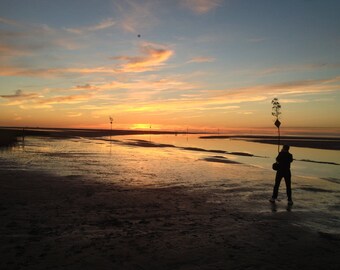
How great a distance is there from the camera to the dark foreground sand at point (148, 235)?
642 centimetres

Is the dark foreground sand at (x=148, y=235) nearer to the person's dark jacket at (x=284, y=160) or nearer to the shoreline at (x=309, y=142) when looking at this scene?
the person's dark jacket at (x=284, y=160)

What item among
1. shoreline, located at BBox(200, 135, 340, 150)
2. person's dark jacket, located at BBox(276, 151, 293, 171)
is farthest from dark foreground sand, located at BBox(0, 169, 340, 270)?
shoreline, located at BBox(200, 135, 340, 150)

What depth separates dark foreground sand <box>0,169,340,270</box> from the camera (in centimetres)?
642

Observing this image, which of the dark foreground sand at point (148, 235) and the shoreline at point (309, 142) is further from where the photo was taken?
the shoreline at point (309, 142)

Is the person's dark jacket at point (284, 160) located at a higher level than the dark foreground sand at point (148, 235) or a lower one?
higher

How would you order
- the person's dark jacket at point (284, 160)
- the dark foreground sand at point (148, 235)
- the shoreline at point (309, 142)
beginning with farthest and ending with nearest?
the shoreline at point (309, 142) < the person's dark jacket at point (284, 160) < the dark foreground sand at point (148, 235)

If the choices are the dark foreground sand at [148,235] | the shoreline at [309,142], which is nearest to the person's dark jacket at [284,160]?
the dark foreground sand at [148,235]

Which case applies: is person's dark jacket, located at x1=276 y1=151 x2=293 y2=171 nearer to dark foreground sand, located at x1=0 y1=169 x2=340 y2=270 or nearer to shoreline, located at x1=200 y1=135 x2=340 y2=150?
dark foreground sand, located at x1=0 y1=169 x2=340 y2=270

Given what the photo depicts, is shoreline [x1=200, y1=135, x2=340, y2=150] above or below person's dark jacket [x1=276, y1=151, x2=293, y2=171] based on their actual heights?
below

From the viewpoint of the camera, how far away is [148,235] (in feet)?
26.3

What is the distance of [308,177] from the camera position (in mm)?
20094

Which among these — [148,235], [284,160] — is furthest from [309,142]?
[148,235]

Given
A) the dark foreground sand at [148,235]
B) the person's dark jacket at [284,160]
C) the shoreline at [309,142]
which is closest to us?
the dark foreground sand at [148,235]

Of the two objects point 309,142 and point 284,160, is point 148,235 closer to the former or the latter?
point 284,160
